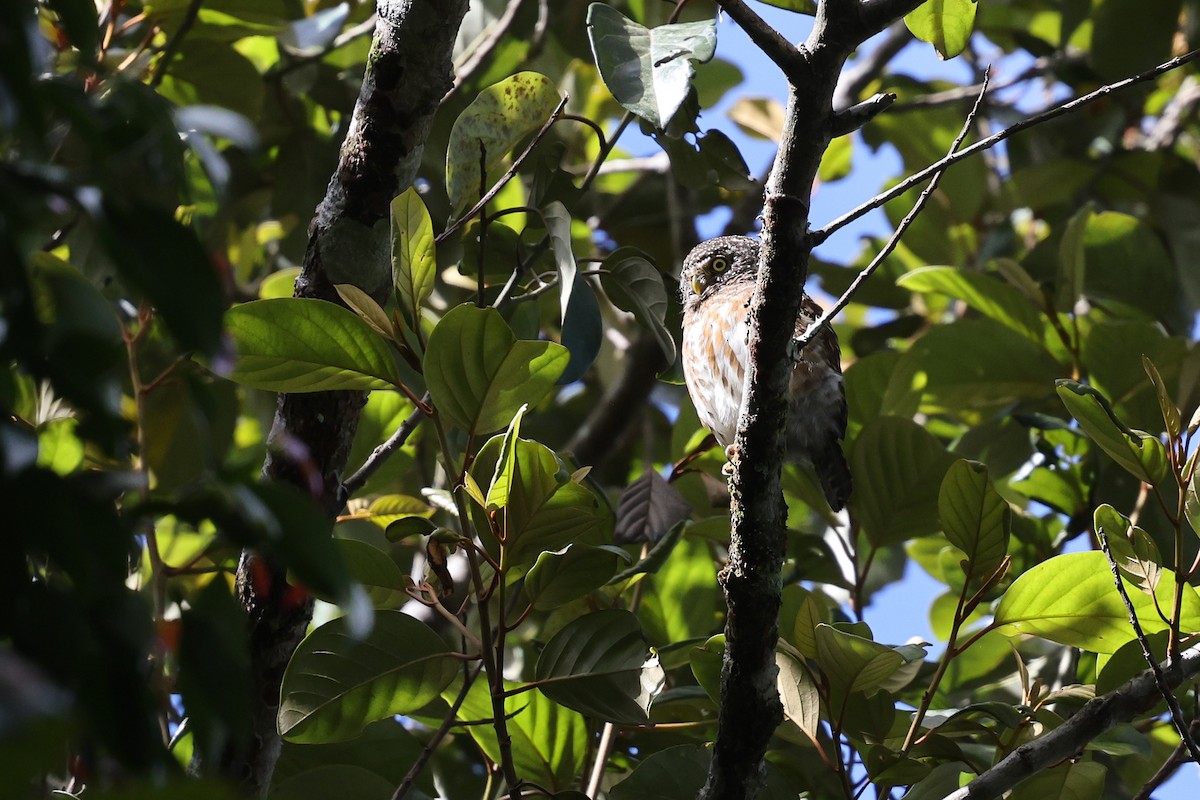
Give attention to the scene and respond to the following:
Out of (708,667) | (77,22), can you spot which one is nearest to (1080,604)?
(708,667)

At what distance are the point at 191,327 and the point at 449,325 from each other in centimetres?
92

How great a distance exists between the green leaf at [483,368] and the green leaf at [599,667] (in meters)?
0.40

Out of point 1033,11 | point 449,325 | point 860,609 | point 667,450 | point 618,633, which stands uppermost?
point 1033,11

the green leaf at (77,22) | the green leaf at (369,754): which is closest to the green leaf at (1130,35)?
A: the green leaf at (369,754)

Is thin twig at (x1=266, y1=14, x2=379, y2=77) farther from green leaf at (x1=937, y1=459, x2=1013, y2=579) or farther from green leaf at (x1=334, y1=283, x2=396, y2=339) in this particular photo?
green leaf at (x1=937, y1=459, x2=1013, y2=579)

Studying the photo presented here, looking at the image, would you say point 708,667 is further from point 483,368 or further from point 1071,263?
point 1071,263

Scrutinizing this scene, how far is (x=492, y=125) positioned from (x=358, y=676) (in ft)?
3.26

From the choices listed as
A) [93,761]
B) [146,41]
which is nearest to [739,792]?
[93,761]

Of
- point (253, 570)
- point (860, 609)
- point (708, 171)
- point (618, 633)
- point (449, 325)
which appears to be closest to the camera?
point (449, 325)

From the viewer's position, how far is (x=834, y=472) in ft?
10.5

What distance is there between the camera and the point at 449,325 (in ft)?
5.50

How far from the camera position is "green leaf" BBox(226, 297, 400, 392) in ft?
5.57

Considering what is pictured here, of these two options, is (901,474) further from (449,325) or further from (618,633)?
(449,325)

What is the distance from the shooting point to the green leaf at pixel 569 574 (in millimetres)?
1868
